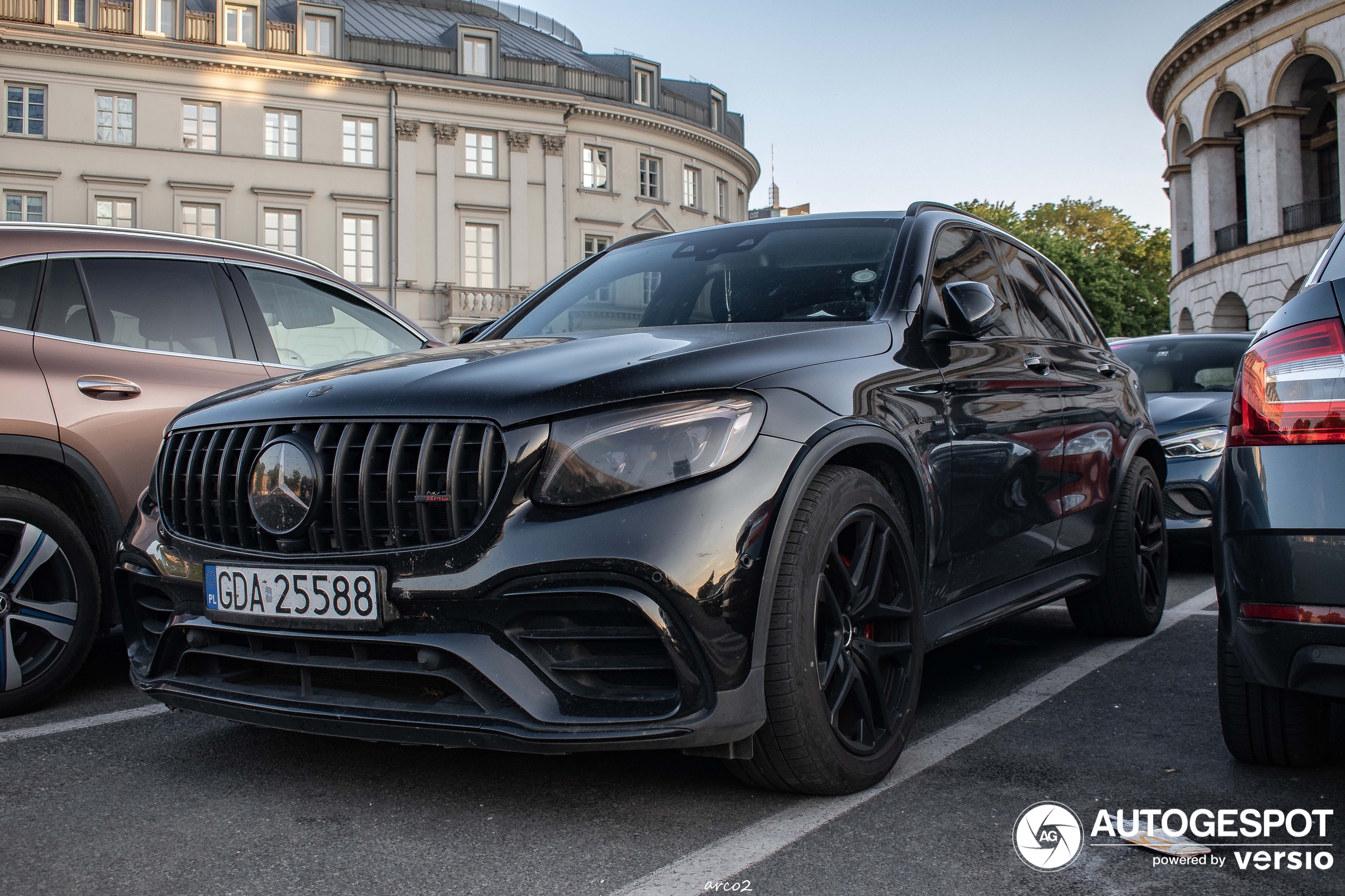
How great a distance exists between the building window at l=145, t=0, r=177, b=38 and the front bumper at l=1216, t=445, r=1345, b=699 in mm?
39169

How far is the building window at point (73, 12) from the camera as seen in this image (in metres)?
34.8

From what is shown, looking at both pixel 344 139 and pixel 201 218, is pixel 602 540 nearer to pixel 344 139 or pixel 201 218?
pixel 201 218

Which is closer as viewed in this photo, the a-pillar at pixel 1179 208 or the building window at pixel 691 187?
the a-pillar at pixel 1179 208

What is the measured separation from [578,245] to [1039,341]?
3693 cm

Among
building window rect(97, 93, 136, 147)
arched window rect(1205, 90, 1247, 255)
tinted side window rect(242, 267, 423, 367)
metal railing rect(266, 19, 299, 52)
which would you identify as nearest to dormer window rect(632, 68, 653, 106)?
metal railing rect(266, 19, 299, 52)

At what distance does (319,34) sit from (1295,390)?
4009 centimetres

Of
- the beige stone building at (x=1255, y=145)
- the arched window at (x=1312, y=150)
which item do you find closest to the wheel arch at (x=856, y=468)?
the beige stone building at (x=1255, y=145)

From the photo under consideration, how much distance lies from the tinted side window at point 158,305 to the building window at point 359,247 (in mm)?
34115

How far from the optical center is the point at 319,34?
3803 cm

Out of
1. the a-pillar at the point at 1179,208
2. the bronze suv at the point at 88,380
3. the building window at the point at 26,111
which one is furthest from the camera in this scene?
the a-pillar at the point at 1179,208

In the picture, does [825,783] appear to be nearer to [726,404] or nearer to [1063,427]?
[726,404]

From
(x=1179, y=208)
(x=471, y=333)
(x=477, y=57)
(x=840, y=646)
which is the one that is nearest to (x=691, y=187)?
(x=477, y=57)

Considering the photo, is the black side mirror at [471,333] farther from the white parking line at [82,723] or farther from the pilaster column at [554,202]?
the pilaster column at [554,202]

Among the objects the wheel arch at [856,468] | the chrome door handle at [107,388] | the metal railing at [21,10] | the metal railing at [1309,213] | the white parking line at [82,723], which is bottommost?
the white parking line at [82,723]
